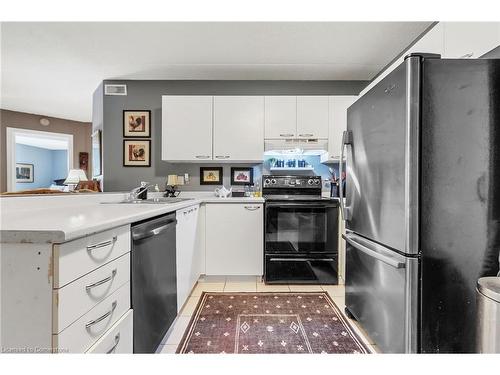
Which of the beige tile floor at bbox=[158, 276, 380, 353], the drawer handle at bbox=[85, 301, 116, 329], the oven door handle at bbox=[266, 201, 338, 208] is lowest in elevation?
the beige tile floor at bbox=[158, 276, 380, 353]

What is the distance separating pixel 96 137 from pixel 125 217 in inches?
122

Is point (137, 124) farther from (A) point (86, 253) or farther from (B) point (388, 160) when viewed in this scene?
(B) point (388, 160)

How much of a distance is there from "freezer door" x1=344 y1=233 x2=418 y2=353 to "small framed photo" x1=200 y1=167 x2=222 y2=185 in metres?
1.84

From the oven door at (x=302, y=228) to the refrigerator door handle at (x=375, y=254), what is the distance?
759 mm

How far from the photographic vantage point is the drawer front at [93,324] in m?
0.72

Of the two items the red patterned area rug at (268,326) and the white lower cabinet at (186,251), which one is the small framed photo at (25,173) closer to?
the white lower cabinet at (186,251)

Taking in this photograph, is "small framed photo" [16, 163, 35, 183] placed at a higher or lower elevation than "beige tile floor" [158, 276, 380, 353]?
higher

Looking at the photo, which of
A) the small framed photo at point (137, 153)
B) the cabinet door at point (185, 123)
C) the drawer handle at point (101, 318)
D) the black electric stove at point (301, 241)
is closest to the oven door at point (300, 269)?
the black electric stove at point (301, 241)

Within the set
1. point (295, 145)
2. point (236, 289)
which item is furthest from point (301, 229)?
point (295, 145)

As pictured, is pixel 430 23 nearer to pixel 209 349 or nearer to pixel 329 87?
pixel 329 87

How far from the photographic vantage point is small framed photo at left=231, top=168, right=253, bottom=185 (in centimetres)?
317

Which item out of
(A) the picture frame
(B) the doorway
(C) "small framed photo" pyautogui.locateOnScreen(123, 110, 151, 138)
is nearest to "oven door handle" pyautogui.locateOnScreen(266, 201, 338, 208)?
(C) "small framed photo" pyautogui.locateOnScreen(123, 110, 151, 138)

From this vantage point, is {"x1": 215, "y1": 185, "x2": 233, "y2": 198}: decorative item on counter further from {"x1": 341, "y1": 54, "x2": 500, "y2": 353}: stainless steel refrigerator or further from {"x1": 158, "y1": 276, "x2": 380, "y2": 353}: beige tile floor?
{"x1": 341, "y1": 54, "x2": 500, "y2": 353}: stainless steel refrigerator

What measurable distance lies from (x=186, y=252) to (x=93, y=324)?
119 cm
